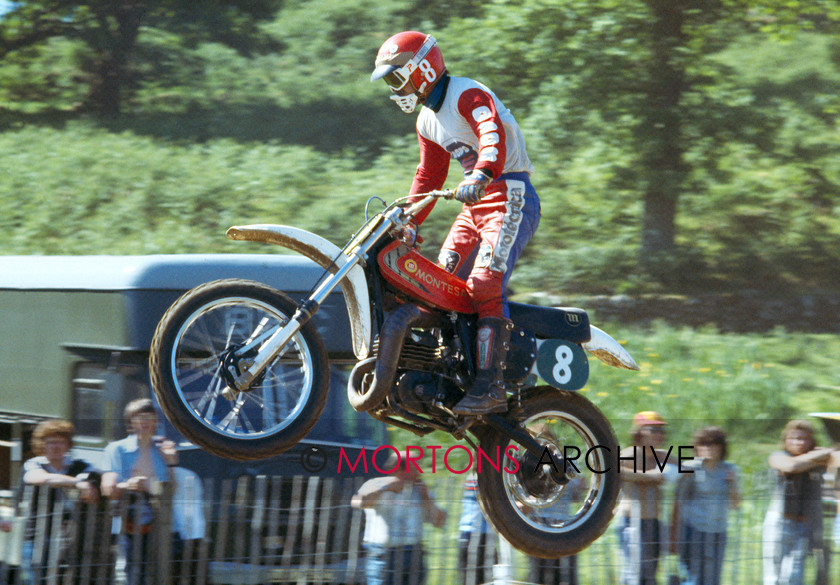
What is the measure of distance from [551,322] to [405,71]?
1.29m

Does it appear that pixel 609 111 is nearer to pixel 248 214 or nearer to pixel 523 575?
pixel 248 214

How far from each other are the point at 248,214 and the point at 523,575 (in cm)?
774

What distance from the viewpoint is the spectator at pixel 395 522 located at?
4883 mm

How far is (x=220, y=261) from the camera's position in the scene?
5824 millimetres

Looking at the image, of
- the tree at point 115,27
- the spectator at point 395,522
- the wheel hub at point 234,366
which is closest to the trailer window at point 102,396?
the spectator at point 395,522

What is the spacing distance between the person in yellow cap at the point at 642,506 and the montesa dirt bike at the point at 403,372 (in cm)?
66

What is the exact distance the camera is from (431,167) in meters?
4.52

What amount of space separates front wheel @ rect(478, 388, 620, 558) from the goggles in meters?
1.47

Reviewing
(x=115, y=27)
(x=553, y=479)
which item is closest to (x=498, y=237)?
(x=553, y=479)

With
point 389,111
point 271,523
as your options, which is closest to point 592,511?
point 271,523

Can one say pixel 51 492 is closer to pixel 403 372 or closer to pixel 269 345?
pixel 269 345

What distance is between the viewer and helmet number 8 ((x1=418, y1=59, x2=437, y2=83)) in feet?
13.2

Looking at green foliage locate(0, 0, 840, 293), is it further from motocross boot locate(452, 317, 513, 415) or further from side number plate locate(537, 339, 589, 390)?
motocross boot locate(452, 317, 513, 415)

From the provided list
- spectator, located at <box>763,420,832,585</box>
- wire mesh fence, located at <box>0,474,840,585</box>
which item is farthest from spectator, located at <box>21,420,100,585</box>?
spectator, located at <box>763,420,832,585</box>
